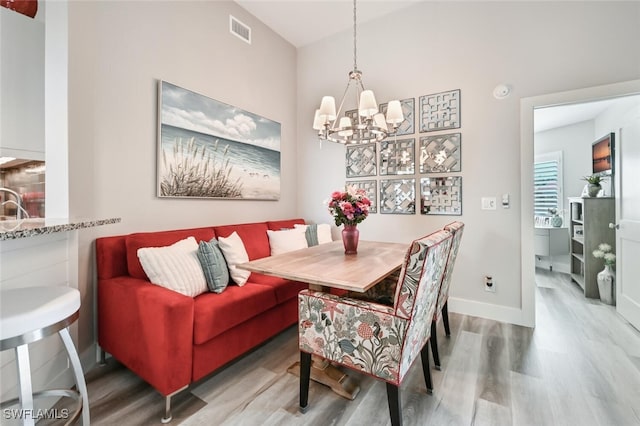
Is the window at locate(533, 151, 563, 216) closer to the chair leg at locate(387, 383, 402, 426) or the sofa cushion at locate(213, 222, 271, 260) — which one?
the sofa cushion at locate(213, 222, 271, 260)

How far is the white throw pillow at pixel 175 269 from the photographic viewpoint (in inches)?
67.9

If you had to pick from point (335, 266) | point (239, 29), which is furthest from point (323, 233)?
point (239, 29)

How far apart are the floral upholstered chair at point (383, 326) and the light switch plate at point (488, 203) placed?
159 cm

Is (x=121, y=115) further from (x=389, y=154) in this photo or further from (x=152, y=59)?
(x=389, y=154)

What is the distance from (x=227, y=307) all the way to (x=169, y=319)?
0.36m

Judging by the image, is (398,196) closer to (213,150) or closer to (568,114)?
(213,150)

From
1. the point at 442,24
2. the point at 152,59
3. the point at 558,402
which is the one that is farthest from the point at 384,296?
the point at 442,24

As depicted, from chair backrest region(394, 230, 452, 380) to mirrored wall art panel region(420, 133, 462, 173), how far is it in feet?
5.68

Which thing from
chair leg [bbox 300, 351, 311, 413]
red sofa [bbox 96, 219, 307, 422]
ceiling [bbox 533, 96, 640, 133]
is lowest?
chair leg [bbox 300, 351, 311, 413]

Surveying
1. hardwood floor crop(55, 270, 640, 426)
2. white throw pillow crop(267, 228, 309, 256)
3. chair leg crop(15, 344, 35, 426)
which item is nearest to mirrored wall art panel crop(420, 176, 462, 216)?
hardwood floor crop(55, 270, 640, 426)

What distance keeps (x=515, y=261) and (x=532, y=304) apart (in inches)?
15.7

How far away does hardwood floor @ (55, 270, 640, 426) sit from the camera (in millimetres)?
1457

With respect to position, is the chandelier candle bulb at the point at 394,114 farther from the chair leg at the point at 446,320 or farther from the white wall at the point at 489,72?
the chair leg at the point at 446,320

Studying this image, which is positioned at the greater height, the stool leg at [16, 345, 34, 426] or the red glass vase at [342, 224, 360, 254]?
the red glass vase at [342, 224, 360, 254]
